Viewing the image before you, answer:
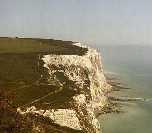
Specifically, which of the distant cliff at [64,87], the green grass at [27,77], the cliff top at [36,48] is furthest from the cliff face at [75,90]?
the cliff top at [36,48]

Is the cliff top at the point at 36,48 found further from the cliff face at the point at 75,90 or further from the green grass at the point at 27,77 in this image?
the cliff face at the point at 75,90

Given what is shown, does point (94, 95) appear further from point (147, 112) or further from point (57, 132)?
point (57, 132)

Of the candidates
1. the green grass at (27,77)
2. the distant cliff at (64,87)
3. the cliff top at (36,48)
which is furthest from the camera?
the cliff top at (36,48)

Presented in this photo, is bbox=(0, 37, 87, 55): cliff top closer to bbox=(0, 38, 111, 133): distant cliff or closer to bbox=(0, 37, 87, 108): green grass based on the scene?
bbox=(0, 37, 87, 108): green grass

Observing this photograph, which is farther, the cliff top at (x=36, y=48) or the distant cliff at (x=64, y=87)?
the cliff top at (x=36, y=48)

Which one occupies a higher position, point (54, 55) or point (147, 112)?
point (54, 55)

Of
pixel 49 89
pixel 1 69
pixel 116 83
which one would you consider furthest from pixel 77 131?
pixel 116 83

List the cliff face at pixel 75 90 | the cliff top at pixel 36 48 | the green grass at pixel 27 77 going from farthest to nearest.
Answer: the cliff top at pixel 36 48, the green grass at pixel 27 77, the cliff face at pixel 75 90

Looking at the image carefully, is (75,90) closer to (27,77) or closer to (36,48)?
(27,77)
